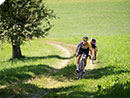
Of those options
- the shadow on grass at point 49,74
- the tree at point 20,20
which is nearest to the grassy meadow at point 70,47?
the shadow on grass at point 49,74

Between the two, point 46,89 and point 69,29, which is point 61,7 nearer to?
point 69,29

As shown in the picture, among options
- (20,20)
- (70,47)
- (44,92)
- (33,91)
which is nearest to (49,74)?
(33,91)

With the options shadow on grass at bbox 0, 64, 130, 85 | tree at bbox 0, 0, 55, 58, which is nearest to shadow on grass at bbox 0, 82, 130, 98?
shadow on grass at bbox 0, 64, 130, 85

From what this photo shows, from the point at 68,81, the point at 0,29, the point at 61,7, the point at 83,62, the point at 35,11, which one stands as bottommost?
the point at 68,81

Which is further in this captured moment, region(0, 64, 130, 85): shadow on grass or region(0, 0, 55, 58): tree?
region(0, 0, 55, 58): tree

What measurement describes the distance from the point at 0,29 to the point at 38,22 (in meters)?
3.86

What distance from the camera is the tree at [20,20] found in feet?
70.8

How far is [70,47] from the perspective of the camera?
3766cm

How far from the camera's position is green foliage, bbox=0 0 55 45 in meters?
21.6

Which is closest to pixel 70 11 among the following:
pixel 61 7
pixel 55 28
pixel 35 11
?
pixel 61 7

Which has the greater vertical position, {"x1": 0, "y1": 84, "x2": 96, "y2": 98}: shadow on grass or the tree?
the tree

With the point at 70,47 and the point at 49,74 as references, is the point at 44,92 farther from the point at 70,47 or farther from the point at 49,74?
the point at 70,47

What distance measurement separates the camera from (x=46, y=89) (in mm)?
11617

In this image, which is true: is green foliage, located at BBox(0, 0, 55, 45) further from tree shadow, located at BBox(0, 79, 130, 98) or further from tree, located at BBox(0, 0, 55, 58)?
tree shadow, located at BBox(0, 79, 130, 98)
